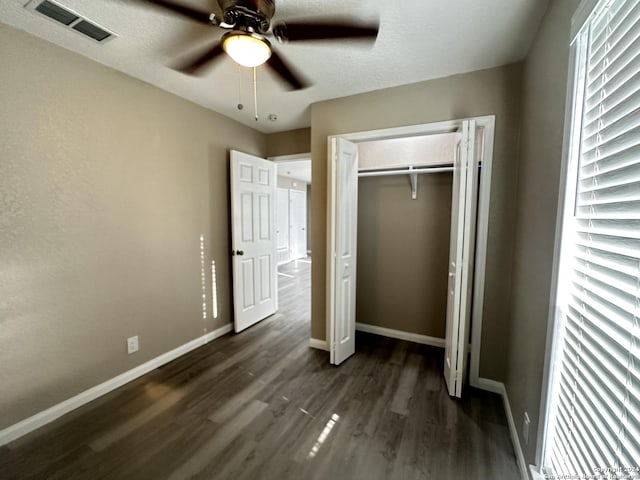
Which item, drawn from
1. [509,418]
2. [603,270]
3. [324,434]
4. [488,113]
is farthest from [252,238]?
[603,270]

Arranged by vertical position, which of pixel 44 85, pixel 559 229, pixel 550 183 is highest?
pixel 44 85

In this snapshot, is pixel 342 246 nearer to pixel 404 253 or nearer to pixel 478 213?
pixel 404 253

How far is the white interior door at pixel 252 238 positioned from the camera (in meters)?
3.13

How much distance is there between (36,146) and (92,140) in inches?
12.8

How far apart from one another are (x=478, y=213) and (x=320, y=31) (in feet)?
5.53

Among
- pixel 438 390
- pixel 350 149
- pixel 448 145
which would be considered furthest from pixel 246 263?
pixel 448 145

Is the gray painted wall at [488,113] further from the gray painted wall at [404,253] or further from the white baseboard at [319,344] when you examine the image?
the white baseboard at [319,344]

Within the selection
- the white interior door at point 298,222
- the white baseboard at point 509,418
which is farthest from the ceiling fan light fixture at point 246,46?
the white interior door at point 298,222

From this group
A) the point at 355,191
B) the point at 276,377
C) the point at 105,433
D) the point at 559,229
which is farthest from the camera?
the point at 355,191

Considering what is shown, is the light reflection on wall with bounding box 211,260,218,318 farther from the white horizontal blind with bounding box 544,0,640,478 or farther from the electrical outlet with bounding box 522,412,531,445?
the white horizontal blind with bounding box 544,0,640,478

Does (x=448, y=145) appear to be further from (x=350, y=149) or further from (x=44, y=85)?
(x=44, y=85)

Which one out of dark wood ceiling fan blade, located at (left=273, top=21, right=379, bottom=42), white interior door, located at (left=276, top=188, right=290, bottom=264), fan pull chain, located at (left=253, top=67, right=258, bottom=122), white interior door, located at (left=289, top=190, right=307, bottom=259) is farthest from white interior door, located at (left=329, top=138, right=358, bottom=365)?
white interior door, located at (left=289, top=190, right=307, bottom=259)

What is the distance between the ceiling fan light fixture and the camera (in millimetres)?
1294

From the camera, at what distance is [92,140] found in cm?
201
